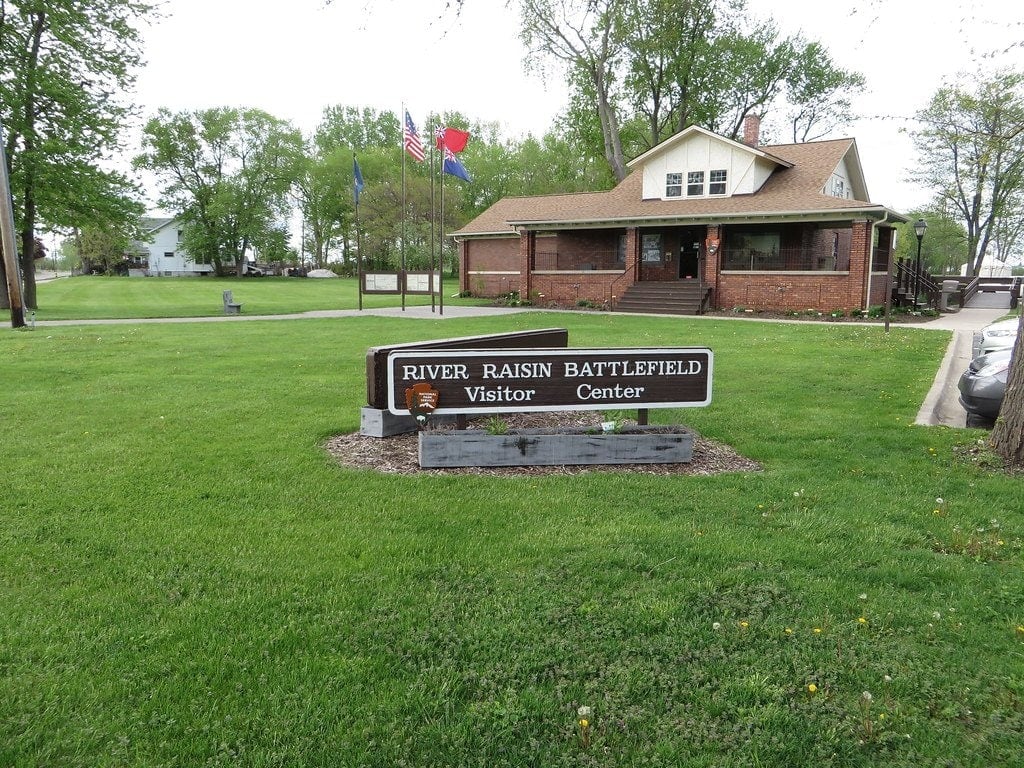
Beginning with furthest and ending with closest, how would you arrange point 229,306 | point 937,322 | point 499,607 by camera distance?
point 229,306 < point 937,322 < point 499,607

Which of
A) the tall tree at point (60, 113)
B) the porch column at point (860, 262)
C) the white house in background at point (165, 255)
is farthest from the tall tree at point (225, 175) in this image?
the porch column at point (860, 262)

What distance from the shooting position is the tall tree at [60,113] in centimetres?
2447

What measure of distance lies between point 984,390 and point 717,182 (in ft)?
70.1

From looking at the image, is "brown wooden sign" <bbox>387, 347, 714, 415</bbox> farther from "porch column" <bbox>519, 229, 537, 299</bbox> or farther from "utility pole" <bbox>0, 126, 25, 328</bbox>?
"porch column" <bbox>519, 229, 537, 299</bbox>

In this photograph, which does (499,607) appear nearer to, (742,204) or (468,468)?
(468,468)

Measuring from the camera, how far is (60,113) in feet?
83.8

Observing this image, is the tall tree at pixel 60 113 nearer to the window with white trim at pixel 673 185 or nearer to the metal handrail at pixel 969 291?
the window with white trim at pixel 673 185

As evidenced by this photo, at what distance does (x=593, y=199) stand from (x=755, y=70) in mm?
20187

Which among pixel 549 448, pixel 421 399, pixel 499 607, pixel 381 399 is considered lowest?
pixel 499 607

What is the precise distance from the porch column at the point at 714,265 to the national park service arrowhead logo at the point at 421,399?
21.7 m

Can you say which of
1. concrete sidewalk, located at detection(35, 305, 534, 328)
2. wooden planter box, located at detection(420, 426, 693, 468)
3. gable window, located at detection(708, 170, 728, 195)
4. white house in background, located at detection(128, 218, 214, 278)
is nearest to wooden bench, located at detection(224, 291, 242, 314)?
concrete sidewalk, located at detection(35, 305, 534, 328)

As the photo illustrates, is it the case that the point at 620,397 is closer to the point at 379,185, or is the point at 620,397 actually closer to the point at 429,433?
the point at 429,433

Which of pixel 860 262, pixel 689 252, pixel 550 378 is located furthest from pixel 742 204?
pixel 550 378

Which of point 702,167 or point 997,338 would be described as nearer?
point 997,338
